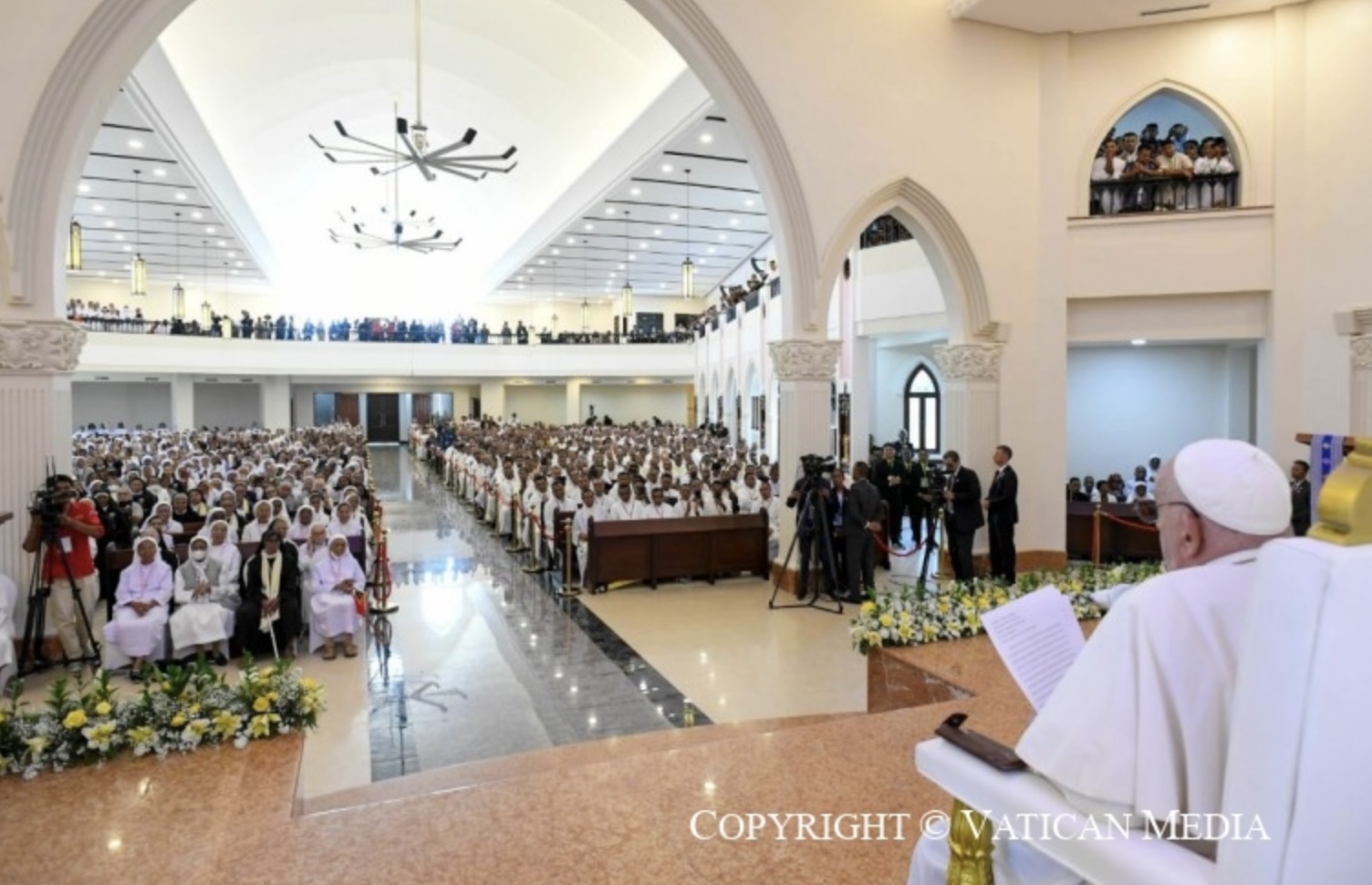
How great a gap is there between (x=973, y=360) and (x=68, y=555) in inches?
394

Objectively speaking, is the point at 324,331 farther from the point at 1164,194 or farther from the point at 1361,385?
the point at 1361,385

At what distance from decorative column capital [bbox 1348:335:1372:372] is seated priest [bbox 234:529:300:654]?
11.8m

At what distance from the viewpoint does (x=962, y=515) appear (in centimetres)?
926

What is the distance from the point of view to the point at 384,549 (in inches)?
363

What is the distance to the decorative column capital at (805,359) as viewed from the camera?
937cm

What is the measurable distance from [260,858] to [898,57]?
33.6 ft

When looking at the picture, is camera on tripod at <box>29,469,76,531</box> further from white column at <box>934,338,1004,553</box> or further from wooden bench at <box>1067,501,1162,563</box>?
wooden bench at <box>1067,501,1162,563</box>

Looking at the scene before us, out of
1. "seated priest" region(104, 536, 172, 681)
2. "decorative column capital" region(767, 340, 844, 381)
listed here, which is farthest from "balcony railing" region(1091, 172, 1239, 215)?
"seated priest" region(104, 536, 172, 681)

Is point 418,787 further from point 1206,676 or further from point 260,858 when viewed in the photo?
point 1206,676

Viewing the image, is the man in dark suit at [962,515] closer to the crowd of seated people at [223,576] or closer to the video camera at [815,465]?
the video camera at [815,465]

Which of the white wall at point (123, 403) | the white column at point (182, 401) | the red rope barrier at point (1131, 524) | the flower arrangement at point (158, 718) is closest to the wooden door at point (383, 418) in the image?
the white wall at point (123, 403)

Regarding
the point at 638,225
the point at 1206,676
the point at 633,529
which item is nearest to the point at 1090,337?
the point at 633,529

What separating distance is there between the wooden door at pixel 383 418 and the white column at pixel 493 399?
9709mm

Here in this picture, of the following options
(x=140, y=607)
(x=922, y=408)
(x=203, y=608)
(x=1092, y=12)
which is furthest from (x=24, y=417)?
(x=922, y=408)
